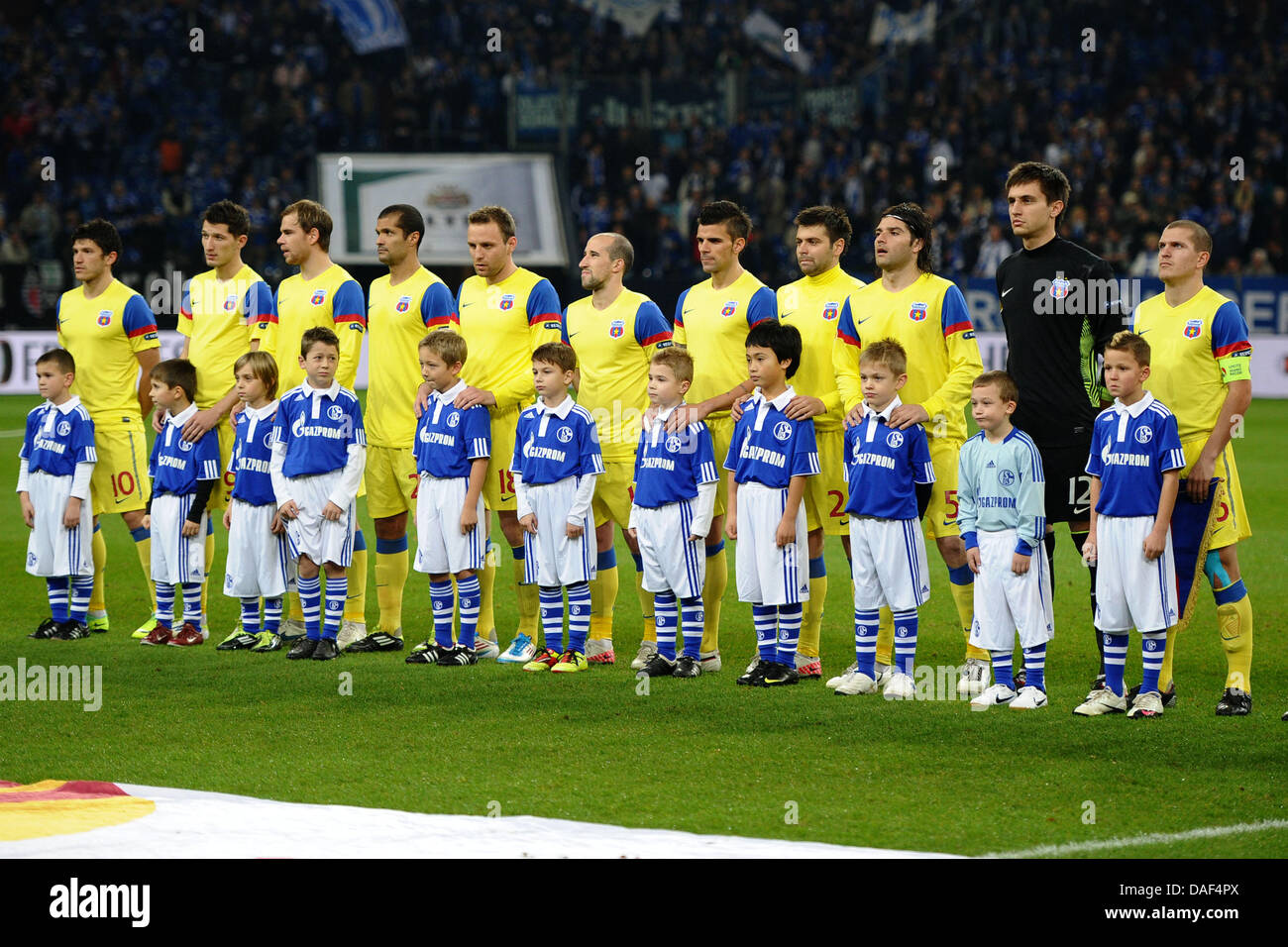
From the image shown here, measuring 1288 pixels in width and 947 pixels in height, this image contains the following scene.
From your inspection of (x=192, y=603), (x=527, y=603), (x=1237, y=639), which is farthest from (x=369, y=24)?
(x=1237, y=639)

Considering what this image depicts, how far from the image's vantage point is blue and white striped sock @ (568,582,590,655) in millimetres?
7883

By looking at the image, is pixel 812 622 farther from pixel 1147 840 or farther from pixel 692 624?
pixel 1147 840

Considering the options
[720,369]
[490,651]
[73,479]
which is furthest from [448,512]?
[73,479]

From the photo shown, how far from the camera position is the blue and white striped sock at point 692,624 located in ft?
25.4

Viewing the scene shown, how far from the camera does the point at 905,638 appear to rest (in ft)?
23.6

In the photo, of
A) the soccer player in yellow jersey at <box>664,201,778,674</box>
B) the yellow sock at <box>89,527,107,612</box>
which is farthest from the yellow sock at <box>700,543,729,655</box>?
the yellow sock at <box>89,527,107,612</box>

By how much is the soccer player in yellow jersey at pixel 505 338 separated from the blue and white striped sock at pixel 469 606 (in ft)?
0.71

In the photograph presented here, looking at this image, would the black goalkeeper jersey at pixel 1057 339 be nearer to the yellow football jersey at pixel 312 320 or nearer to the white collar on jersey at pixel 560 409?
the white collar on jersey at pixel 560 409

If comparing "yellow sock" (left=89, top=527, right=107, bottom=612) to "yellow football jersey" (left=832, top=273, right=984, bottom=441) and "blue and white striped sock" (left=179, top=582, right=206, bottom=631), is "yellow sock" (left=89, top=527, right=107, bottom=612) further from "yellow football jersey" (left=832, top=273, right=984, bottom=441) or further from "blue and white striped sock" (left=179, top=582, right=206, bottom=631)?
"yellow football jersey" (left=832, top=273, right=984, bottom=441)

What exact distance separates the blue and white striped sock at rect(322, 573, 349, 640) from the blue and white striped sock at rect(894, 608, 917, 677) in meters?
3.01

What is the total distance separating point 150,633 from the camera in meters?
8.73

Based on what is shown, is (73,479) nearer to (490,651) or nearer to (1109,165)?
(490,651)

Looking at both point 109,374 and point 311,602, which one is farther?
point 109,374

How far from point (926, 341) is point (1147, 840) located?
302cm
